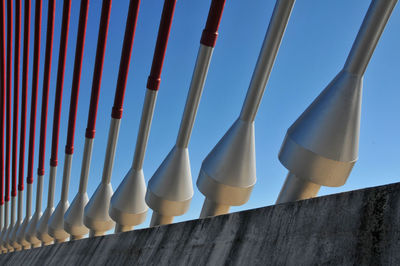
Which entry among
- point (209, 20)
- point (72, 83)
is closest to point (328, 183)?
point (209, 20)

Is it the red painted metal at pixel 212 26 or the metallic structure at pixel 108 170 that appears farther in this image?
the metallic structure at pixel 108 170

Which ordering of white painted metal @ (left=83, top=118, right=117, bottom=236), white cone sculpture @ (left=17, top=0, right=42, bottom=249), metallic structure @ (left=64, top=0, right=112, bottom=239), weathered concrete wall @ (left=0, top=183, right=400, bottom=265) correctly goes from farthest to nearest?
white cone sculpture @ (left=17, top=0, right=42, bottom=249)
white painted metal @ (left=83, top=118, right=117, bottom=236)
metallic structure @ (left=64, top=0, right=112, bottom=239)
weathered concrete wall @ (left=0, top=183, right=400, bottom=265)

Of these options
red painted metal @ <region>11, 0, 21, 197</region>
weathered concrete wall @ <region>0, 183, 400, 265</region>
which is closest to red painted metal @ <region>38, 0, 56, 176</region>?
red painted metal @ <region>11, 0, 21, 197</region>

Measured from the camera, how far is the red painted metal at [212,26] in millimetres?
4215

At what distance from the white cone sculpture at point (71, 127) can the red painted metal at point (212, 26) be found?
2.12m

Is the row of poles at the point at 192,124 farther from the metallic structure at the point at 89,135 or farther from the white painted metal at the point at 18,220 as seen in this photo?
the white painted metal at the point at 18,220

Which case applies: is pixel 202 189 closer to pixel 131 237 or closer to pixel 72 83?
pixel 131 237

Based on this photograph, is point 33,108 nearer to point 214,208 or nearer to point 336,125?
point 214,208

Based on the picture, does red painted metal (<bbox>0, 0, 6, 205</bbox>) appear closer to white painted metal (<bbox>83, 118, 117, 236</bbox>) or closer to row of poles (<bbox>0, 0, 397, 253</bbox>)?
row of poles (<bbox>0, 0, 397, 253</bbox>)

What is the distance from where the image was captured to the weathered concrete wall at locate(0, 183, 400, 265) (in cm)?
181

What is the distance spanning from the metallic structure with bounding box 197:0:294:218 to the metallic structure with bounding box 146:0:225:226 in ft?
2.32

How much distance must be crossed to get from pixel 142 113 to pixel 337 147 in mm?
3158

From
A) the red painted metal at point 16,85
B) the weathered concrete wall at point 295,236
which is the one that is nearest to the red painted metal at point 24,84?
the red painted metal at point 16,85

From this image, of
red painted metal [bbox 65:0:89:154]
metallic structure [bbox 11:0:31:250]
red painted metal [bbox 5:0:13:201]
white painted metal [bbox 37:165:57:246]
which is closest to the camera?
red painted metal [bbox 65:0:89:154]
